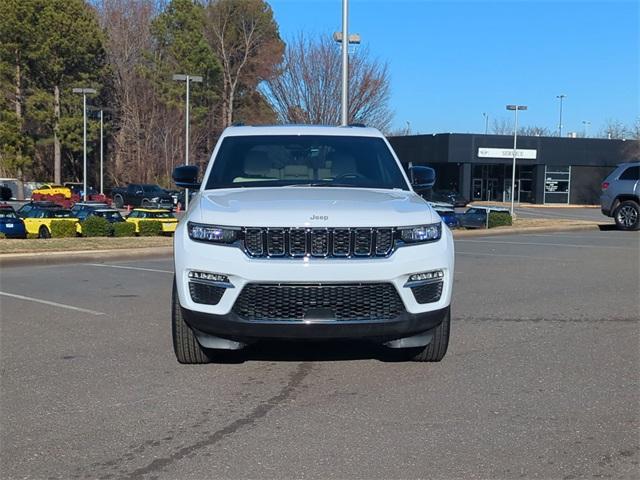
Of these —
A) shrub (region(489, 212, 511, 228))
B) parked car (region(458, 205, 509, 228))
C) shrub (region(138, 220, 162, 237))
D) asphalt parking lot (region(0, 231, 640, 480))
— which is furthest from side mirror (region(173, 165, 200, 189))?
parked car (region(458, 205, 509, 228))

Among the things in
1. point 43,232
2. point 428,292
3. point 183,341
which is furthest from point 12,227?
point 428,292

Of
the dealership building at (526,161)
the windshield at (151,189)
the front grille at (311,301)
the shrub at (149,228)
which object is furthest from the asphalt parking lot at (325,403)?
the dealership building at (526,161)

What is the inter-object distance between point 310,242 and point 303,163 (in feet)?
5.55

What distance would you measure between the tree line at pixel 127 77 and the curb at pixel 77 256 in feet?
117

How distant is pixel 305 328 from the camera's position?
498cm

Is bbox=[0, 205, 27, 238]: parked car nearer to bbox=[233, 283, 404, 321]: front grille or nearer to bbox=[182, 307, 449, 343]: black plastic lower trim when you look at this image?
bbox=[182, 307, 449, 343]: black plastic lower trim

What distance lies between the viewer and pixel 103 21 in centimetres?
6712

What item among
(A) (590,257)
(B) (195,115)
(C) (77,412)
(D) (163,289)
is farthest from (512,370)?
(B) (195,115)

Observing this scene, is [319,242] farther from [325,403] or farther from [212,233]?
[325,403]

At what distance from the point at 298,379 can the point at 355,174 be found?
6.35 ft

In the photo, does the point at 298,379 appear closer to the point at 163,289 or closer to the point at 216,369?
the point at 216,369

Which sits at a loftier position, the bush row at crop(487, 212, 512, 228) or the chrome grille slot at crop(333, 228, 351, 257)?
the chrome grille slot at crop(333, 228, 351, 257)

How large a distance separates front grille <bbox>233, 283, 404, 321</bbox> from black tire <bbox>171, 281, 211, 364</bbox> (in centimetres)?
72

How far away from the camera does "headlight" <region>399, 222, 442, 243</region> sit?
5.11 meters
